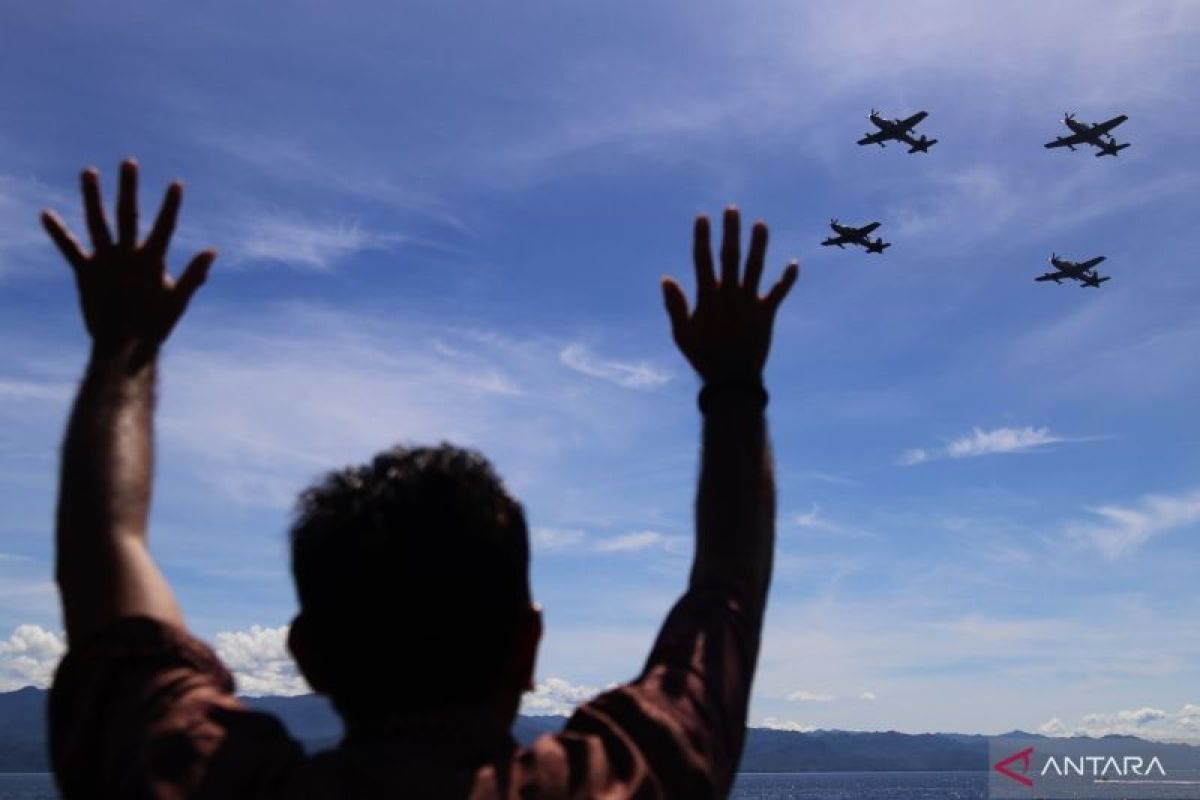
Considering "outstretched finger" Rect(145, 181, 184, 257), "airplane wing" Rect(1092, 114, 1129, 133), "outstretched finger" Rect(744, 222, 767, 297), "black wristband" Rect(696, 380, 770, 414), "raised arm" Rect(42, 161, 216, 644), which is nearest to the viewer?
"raised arm" Rect(42, 161, 216, 644)

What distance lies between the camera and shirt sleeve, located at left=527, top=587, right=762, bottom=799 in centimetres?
180

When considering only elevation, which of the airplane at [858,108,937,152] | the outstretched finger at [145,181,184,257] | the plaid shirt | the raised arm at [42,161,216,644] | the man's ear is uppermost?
the airplane at [858,108,937,152]

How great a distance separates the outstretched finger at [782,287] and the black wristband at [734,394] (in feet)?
0.81

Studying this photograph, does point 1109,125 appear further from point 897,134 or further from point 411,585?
point 411,585

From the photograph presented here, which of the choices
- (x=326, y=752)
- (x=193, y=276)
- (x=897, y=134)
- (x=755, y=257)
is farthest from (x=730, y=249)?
(x=897, y=134)

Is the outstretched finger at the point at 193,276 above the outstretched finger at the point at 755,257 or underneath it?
underneath

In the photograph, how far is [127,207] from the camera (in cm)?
239

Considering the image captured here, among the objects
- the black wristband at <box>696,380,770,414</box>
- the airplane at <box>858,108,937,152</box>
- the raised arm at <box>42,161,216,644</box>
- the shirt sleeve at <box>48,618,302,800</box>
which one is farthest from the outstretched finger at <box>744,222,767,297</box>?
the airplane at <box>858,108,937,152</box>

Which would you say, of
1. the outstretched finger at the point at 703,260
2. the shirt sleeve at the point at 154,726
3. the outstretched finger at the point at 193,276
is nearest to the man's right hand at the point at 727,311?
the outstretched finger at the point at 703,260

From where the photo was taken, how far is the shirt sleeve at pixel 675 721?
1797 millimetres

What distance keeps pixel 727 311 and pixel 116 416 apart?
1392 millimetres

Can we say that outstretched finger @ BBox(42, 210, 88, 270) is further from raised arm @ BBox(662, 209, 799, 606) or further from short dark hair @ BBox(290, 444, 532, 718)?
raised arm @ BBox(662, 209, 799, 606)

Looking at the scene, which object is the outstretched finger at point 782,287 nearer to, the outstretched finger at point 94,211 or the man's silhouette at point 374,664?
the man's silhouette at point 374,664

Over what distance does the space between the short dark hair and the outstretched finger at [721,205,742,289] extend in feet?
3.56
